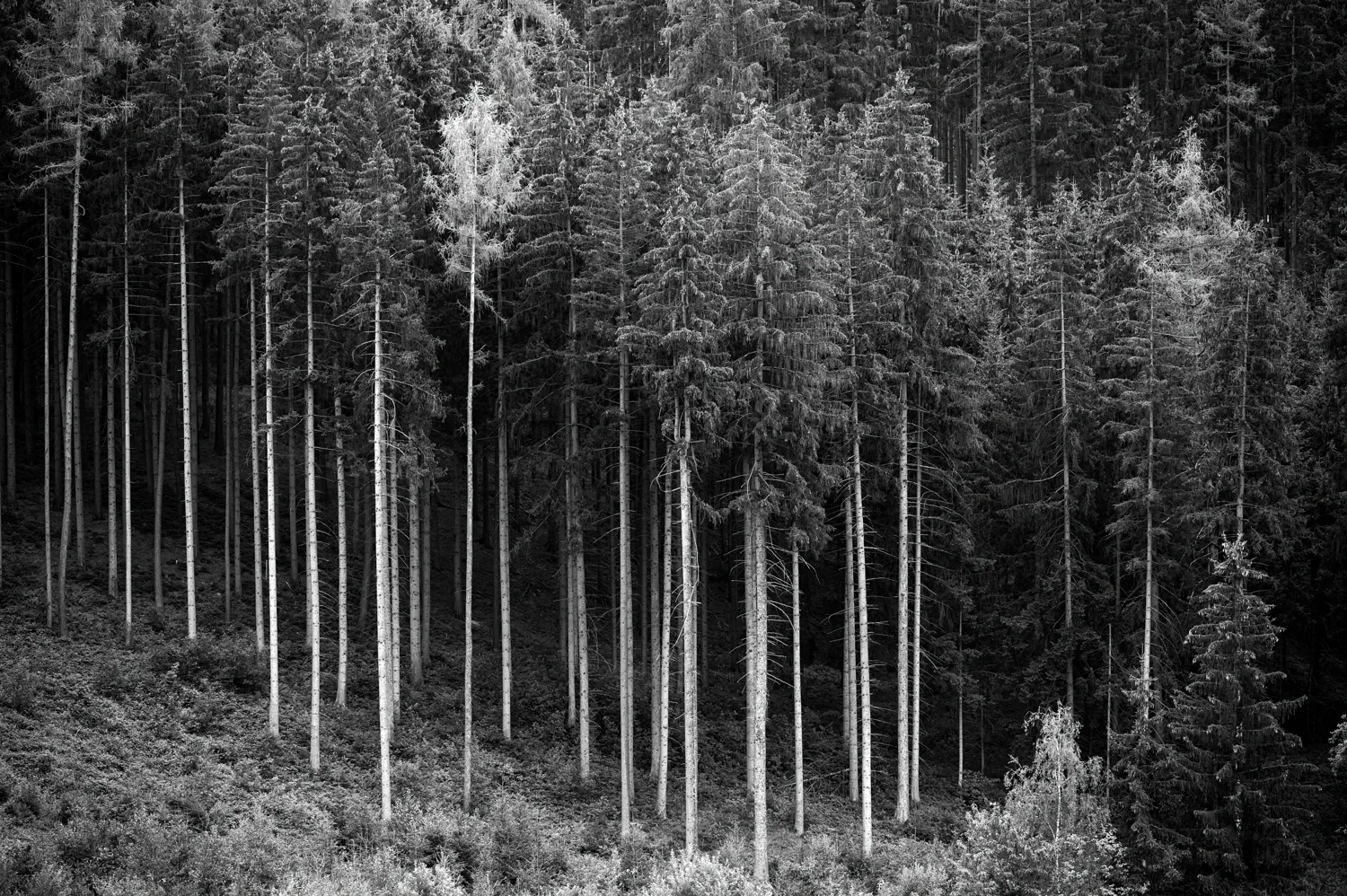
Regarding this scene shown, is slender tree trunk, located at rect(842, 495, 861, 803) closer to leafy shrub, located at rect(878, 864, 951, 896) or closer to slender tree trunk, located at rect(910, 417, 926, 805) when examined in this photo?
slender tree trunk, located at rect(910, 417, 926, 805)

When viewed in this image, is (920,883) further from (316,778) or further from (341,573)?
(341,573)

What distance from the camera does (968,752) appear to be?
35656 mm

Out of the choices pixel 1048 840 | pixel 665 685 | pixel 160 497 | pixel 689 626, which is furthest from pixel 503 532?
pixel 1048 840

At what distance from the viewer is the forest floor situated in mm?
21406

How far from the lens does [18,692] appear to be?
24781 millimetres

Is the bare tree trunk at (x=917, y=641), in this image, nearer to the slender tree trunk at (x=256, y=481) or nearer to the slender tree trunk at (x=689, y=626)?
the slender tree trunk at (x=689, y=626)

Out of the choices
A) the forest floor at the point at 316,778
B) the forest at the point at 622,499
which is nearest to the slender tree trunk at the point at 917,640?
the forest at the point at 622,499

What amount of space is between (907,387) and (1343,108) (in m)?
39.1

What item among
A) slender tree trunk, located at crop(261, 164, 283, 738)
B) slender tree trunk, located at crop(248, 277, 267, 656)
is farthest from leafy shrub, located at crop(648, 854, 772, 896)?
slender tree trunk, located at crop(248, 277, 267, 656)

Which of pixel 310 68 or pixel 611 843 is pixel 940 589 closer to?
pixel 611 843

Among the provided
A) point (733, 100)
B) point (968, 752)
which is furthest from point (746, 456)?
point (733, 100)

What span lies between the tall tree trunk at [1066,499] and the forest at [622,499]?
0.19 meters

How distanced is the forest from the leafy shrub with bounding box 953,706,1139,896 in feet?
0.36

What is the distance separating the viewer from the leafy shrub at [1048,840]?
2311 centimetres
